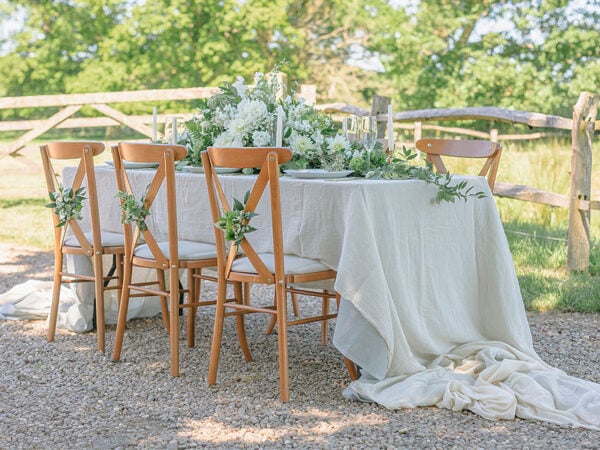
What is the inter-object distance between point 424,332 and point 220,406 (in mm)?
952

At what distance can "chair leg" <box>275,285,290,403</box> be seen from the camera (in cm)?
339

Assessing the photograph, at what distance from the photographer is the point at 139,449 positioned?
2926 mm

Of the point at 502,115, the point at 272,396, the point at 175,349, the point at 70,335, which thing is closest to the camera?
the point at 272,396

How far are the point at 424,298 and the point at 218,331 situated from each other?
928 mm

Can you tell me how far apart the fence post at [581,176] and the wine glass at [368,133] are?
2847mm

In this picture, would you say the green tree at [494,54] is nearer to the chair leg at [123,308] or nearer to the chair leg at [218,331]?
the chair leg at [123,308]

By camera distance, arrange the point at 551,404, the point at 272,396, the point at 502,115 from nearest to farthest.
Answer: the point at 551,404
the point at 272,396
the point at 502,115

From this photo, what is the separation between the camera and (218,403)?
347cm

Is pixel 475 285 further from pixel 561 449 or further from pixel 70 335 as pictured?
pixel 70 335

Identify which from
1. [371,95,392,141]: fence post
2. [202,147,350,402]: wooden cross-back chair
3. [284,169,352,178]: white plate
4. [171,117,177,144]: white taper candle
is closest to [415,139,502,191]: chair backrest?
[284,169,352,178]: white plate

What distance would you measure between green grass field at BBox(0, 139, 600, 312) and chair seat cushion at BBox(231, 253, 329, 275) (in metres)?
2.39

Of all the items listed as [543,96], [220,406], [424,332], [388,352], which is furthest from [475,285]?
[543,96]

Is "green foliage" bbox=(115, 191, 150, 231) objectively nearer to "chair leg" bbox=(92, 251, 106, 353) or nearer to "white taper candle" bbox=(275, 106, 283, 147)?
"chair leg" bbox=(92, 251, 106, 353)

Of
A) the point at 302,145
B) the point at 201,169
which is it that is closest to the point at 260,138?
the point at 302,145
